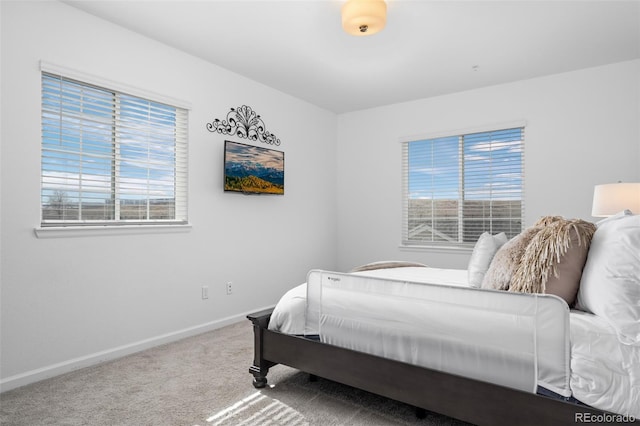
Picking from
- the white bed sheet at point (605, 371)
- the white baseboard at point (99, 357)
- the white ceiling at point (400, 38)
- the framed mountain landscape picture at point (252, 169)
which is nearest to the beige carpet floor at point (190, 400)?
the white baseboard at point (99, 357)

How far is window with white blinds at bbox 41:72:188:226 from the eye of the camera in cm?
251

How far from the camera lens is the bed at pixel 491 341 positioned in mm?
1375

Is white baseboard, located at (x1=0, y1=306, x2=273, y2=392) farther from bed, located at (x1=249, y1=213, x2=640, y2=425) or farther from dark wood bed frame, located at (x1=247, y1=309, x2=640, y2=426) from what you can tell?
bed, located at (x1=249, y1=213, x2=640, y2=425)

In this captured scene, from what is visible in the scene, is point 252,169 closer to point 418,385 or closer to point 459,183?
point 459,183

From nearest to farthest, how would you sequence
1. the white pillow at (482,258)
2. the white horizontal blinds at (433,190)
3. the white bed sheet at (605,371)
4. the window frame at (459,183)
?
the white bed sheet at (605,371), the white pillow at (482,258), the window frame at (459,183), the white horizontal blinds at (433,190)

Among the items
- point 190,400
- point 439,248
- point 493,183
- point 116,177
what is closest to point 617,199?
point 493,183

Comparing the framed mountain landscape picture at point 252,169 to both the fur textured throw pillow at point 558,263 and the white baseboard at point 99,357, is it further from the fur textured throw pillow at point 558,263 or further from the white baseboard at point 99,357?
the fur textured throw pillow at point 558,263

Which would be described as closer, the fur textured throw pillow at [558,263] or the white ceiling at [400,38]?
the fur textured throw pillow at [558,263]

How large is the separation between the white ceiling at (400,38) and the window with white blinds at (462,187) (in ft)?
2.30

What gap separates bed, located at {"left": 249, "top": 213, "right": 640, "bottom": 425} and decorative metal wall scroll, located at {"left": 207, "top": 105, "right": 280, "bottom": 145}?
2.11m

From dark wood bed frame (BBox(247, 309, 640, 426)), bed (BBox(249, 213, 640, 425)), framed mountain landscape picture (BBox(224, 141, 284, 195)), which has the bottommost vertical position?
dark wood bed frame (BBox(247, 309, 640, 426))

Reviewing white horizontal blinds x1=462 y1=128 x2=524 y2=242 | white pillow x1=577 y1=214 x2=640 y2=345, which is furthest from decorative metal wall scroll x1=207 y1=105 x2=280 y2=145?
white pillow x1=577 y1=214 x2=640 y2=345

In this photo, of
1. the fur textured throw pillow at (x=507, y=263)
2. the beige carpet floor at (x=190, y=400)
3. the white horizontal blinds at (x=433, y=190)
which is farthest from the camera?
the white horizontal blinds at (x=433, y=190)

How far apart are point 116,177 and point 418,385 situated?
258 centimetres
